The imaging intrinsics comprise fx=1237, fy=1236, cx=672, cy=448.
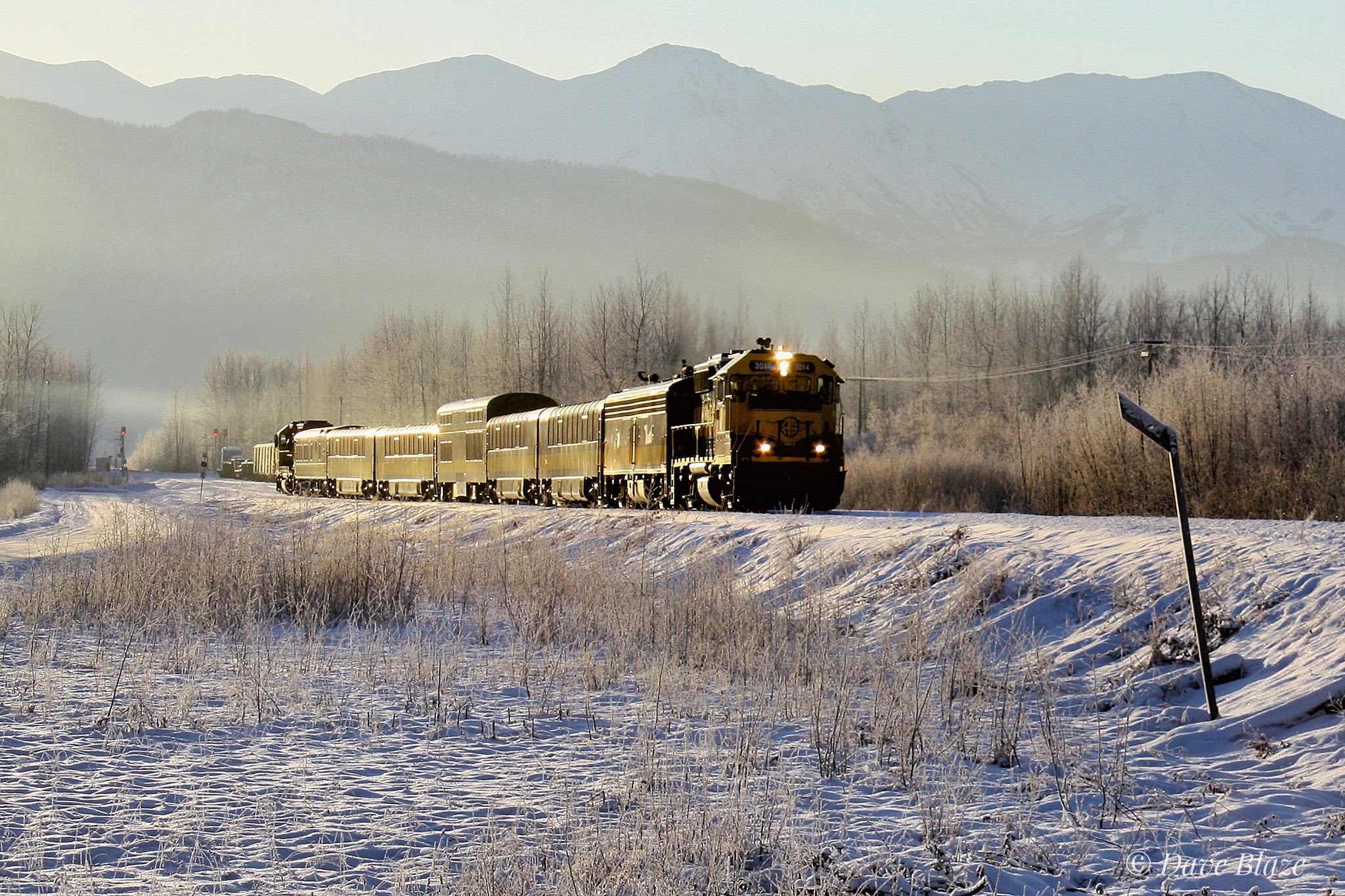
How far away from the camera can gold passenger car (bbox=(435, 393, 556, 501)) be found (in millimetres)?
43062

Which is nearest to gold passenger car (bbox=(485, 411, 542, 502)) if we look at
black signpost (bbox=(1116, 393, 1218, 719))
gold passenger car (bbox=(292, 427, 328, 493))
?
gold passenger car (bbox=(292, 427, 328, 493))

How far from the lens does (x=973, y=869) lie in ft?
20.1

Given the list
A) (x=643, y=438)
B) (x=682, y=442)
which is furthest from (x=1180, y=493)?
(x=643, y=438)

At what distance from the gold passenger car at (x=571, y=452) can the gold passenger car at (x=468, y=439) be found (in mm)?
4944

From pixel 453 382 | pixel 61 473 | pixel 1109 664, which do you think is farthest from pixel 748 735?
pixel 61 473

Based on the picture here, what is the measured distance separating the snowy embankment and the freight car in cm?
851

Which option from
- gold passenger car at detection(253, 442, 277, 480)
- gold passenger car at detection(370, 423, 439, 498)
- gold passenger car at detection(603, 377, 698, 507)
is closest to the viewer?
gold passenger car at detection(603, 377, 698, 507)

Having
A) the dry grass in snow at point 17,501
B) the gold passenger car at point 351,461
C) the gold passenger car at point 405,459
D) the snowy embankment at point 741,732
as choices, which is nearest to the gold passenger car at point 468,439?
the gold passenger car at point 405,459

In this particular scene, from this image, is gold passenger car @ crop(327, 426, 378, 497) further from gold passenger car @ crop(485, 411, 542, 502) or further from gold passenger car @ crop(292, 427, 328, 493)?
gold passenger car @ crop(485, 411, 542, 502)

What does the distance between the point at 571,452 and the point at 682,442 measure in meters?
7.46

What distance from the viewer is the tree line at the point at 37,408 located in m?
78.1

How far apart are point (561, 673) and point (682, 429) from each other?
52.9 feet

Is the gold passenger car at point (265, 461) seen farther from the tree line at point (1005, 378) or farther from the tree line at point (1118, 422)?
the tree line at point (1118, 422)

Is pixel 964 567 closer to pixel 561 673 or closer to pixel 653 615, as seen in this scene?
pixel 653 615
